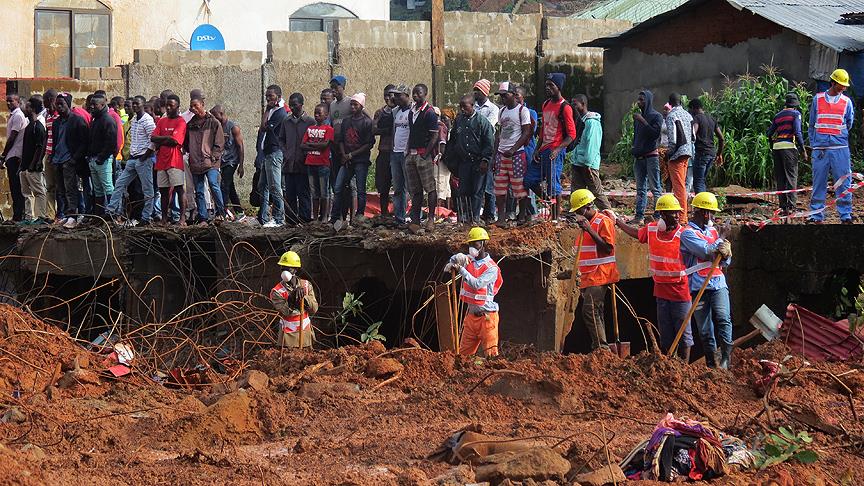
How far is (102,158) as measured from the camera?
15.8m

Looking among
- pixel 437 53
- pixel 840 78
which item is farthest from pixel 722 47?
pixel 840 78

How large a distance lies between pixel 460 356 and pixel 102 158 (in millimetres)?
6872

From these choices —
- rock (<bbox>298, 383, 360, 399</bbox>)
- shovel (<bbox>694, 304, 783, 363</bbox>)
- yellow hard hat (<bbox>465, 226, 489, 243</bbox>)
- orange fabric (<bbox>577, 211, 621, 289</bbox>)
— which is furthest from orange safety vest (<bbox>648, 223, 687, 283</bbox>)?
rock (<bbox>298, 383, 360, 399</bbox>)

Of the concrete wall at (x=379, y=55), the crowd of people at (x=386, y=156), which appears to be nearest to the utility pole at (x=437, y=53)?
the concrete wall at (x=379, y=55)

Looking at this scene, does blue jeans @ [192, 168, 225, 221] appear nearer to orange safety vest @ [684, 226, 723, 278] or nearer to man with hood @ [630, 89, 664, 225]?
man with hood @ [630, 89, 664, 225]

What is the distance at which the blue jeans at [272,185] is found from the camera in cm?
1520

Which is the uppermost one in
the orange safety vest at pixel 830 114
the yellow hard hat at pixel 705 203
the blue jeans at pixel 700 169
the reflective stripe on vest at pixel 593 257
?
the orange safety vest at pixel 830 114

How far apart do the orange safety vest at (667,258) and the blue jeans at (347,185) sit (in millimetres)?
4508

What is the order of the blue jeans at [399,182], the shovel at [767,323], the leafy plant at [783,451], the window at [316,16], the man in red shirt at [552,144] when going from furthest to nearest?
the window at [316,16]
the blue jeans at [399,182]
the man in red shirt at [552,144]
the shovel at [767,323]
the leafy plant at [783,451]

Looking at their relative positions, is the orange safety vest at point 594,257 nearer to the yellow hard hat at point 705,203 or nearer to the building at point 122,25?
the yellow hard hat at point 705,203

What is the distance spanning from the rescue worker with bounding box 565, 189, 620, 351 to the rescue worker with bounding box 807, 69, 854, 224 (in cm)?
379

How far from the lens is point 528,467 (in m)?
7.52

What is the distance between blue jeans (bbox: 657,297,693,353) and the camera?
11.5m

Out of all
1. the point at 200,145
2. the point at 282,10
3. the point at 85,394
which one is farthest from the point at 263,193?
the point at 282,10
